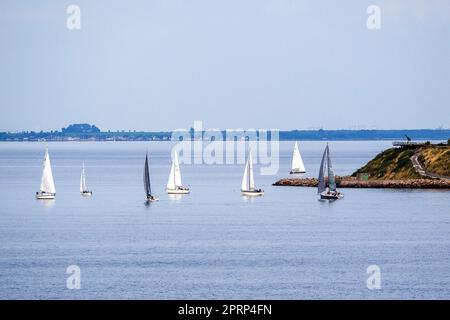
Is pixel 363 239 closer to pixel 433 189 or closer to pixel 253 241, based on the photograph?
pixel 253 241

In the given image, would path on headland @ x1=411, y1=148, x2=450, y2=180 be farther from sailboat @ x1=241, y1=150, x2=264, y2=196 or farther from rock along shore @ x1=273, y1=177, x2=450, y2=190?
sailboat @ x1=241, y1=150, x2=264, y2=196

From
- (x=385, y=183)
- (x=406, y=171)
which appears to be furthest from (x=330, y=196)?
(x=406, y=171)

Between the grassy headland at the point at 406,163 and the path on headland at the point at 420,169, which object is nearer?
the path on headland at the point at 420,169

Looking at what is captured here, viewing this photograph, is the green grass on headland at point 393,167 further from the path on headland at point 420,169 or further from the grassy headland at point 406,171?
the path on headland at point 420,169

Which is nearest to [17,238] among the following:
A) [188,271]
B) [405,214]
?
[188,271]

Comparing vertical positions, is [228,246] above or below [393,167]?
below

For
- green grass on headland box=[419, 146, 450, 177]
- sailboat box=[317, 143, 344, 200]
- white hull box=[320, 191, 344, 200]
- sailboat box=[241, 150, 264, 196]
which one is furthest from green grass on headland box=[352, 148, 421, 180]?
sailboat box=[241, 150, 264, 196]

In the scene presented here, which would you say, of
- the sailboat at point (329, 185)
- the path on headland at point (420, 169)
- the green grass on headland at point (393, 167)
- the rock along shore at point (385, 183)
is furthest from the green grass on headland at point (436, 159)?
the sailboat at point (329, 185)

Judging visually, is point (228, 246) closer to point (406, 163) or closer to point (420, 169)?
point (420, 169)

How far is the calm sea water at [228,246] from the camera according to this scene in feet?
209

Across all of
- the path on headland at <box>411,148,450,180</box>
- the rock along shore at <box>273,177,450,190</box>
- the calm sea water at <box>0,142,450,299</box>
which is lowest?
the calm sea water at <box>0,142,450,299</box>

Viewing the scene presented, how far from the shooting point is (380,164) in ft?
511

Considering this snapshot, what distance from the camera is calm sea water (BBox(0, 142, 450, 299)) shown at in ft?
209

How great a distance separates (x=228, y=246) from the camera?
8344cm
